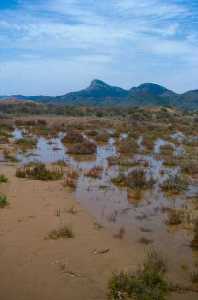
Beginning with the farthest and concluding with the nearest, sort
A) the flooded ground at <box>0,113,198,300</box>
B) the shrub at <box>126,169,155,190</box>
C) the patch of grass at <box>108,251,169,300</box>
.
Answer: the shrub at <box>126,169,155,190</box> → the flooded ground at <box>0,113,198,300</box> → the patch of grass at <box>108,251,169,300</box>

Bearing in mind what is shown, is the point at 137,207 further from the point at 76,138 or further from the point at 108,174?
the point at 76,138

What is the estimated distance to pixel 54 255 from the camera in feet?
23.7

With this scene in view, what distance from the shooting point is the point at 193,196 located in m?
12.1

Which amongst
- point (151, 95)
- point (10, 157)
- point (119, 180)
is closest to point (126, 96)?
point (151, 95)

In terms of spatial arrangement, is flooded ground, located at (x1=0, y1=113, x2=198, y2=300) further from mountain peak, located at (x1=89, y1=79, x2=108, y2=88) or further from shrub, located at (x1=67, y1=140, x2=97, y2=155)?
mountain peak, located at (x1=89, y1=79, x2=108, y2=88)

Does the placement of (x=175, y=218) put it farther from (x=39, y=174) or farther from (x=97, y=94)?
(x=97, y=94)

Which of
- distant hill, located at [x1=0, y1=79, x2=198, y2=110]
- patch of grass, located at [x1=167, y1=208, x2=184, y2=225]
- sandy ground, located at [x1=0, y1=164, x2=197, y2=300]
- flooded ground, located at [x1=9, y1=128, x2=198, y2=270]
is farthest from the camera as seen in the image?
distant hill, located at [x1=0, y1=79, x2=198, y2=110]

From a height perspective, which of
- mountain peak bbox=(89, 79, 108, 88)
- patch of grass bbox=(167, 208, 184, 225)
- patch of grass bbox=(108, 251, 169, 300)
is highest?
mountain peak bbox=(89, 79, 108, 88)

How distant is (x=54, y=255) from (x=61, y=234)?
97cm

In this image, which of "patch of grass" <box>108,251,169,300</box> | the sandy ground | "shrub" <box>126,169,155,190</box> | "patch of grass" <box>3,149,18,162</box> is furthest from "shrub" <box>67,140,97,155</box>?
"patch of grass" <box>108,251,169,300</box>

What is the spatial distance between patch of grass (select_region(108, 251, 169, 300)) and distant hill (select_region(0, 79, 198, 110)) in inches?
3792

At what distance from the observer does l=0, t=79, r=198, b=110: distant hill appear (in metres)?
107

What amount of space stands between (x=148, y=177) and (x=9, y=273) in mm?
8635

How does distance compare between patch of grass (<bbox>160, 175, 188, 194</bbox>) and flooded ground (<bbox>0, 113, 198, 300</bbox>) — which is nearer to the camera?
flooded ground (<bbox>0, 113, 198, 300</bbox>)
